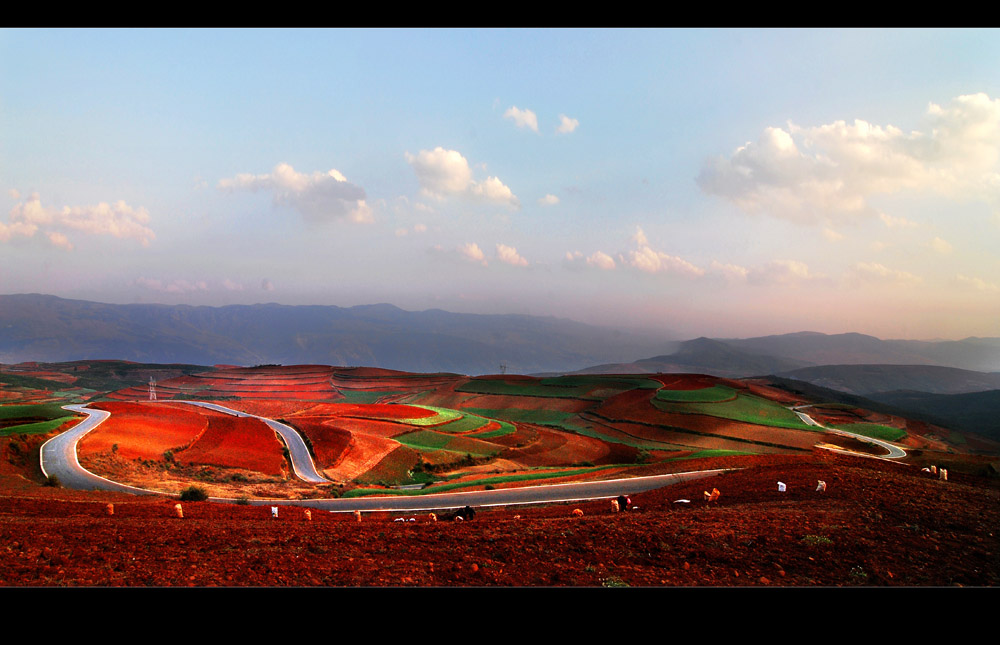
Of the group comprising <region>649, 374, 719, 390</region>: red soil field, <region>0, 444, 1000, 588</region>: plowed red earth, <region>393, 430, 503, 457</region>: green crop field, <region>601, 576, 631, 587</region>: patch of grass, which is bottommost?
<region>393, 430, 503, 457</region>: green crop field

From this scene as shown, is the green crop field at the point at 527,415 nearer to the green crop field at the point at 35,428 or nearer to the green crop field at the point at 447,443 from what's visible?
the green crop field at the point at 447,443

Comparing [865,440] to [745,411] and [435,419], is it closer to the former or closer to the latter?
[745,411]

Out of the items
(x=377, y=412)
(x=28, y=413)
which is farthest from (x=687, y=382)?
(x=28, y=413)

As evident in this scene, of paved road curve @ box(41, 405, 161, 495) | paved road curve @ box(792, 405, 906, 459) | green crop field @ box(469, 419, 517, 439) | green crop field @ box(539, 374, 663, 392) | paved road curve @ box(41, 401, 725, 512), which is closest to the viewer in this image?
paved road curve @ box(41, 401, 725, 512)

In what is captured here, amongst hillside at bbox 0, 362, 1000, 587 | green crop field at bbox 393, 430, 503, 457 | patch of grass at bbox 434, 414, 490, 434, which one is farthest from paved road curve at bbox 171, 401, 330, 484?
patch of grass at bbox 434, 414, 490, 434

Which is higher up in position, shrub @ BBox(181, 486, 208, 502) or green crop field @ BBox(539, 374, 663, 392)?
shrub @ BBox(181, 486, 208, 502)

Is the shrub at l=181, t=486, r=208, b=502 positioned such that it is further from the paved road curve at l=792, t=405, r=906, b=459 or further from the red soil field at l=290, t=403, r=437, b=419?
the paved road curve at l=792, t=405, r=906, b=459
